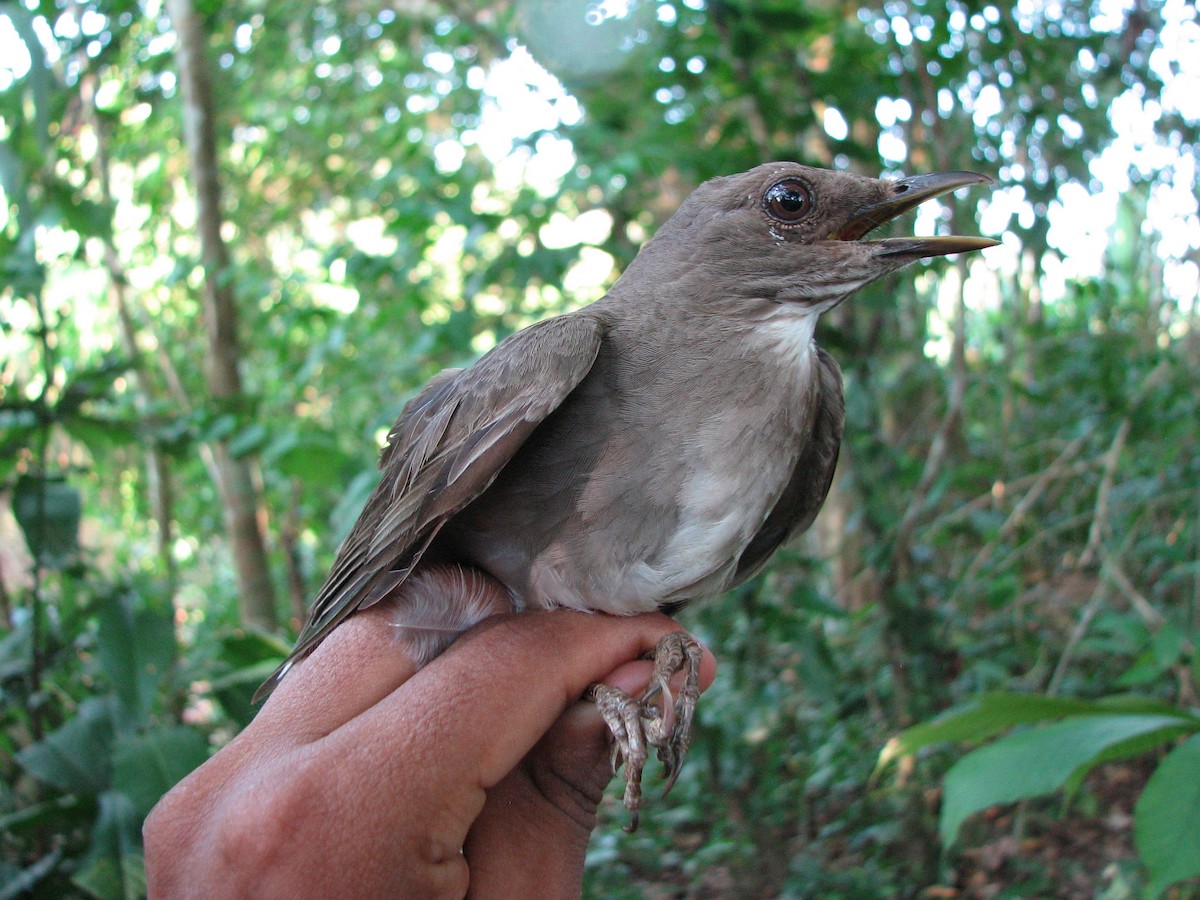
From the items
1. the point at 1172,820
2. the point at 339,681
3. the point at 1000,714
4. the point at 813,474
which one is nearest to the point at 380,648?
the point at 339,681

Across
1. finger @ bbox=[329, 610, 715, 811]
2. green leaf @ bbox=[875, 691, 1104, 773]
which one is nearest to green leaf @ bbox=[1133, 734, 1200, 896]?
green leaf @ bbox=[875, 691, 1104, 773]

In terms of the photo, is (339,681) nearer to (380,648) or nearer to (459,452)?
(380,648)

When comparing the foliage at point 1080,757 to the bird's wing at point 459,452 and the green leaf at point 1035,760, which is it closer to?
the green leaf at point 1035,760

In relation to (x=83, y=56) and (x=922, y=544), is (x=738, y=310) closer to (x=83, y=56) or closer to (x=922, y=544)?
(x=922, y=544)

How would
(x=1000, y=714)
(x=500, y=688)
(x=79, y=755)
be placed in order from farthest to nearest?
(x=79, y=755) < (x=1000, y=714) < (x=500, y=688)

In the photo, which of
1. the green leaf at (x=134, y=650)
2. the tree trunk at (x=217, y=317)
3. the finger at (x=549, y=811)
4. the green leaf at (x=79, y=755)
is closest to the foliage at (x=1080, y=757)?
the finger at (x=549, y=811)
